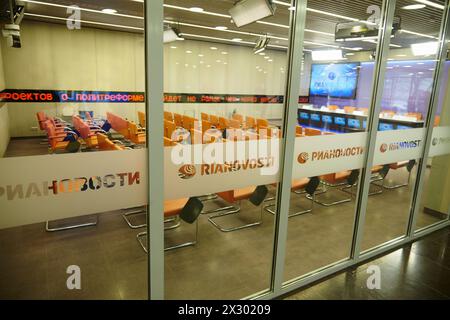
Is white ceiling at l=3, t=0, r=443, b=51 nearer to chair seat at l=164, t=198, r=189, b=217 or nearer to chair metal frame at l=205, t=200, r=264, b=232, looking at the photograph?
chair seat at l=164, t=198, r=189, b=217

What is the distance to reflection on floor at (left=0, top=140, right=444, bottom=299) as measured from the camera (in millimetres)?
2633

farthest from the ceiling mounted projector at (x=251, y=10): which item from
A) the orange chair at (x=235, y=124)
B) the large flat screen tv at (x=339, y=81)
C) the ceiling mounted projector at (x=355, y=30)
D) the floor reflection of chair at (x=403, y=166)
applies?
the large flat screen tv at (x=339, y=81)

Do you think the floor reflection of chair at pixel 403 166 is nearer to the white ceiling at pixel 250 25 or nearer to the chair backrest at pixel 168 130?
the white ceiling at pixel 250 25

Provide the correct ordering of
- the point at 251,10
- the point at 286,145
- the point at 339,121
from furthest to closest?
the point at 339,121 → the point at 251,10 → the point at 286,145

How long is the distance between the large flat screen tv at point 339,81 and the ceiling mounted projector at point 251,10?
5.72 metres

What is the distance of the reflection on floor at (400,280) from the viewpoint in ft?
8.91

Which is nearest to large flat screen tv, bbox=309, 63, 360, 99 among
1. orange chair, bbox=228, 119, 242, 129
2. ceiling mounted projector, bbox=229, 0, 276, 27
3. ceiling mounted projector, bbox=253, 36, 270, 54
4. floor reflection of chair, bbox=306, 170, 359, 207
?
ceiling mounted projector, bbox=253, 36, 270, 54

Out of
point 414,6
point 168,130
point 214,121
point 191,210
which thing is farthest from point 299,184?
point 214,121

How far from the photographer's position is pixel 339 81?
10375mm

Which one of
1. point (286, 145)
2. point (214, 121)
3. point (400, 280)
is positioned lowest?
point (400, 280)

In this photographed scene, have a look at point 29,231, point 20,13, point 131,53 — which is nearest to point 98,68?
point 131,53

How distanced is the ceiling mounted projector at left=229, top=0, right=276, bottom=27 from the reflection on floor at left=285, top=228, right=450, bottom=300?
3001 millimetres

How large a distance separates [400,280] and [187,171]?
2.38m

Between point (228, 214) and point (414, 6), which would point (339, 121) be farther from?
point (228, 214)
